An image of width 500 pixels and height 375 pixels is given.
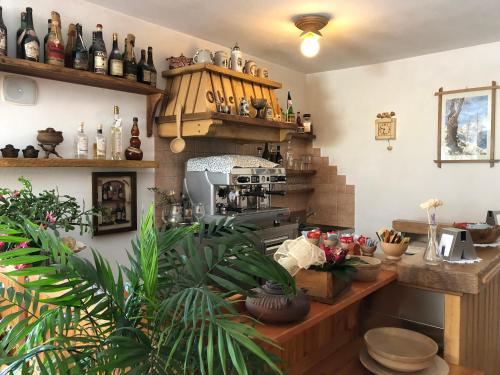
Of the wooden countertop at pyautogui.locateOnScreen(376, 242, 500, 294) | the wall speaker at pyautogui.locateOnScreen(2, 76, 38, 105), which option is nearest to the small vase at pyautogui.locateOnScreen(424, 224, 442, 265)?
the wooden countertop at pyautogui.locateOnScreen(376, 242, 500, 294)

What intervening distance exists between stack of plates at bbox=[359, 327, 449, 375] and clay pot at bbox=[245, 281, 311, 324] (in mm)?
466

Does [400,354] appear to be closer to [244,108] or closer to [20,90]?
[244,108]

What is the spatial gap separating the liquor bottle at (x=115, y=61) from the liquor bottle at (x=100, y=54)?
48 millimetres

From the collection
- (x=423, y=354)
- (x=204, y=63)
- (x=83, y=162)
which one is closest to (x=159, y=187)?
(x=83, y=162)

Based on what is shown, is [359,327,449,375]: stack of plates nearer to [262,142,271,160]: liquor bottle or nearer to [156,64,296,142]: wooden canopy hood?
[156,64,296,142]: wooden canopy hood

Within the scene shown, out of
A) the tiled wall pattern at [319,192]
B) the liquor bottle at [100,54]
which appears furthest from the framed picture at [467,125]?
the liquor bottle at [100,54]

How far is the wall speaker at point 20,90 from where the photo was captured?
234cm

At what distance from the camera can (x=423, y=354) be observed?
1562 mm

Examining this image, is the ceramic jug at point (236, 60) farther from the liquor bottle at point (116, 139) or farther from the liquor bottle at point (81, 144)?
the liquor bottle at point (81, 144)

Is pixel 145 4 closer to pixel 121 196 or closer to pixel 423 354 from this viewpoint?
pixel 121 196

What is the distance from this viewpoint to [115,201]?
2.90m

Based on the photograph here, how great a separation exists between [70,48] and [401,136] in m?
3.05

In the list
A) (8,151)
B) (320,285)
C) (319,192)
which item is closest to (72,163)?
(8,151)

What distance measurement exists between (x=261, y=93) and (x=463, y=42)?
1.78 meters
